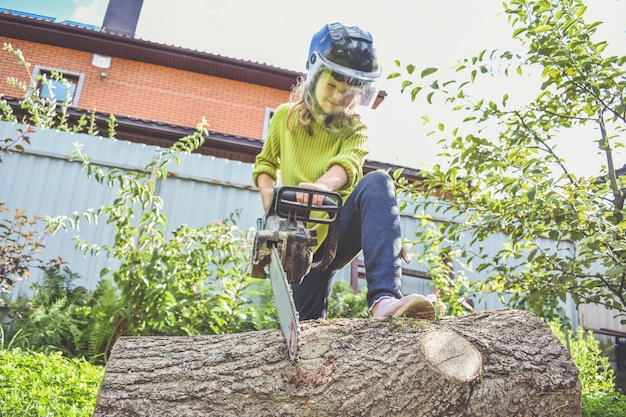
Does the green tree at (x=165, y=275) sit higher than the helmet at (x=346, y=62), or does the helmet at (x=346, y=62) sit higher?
the helmet at (x=346, y=62)

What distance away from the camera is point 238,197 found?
6910mm

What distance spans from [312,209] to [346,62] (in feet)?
2.15

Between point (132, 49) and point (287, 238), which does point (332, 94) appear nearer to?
point (287, 238)

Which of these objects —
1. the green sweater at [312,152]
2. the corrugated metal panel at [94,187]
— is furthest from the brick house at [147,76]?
the green sweater at [312,152]

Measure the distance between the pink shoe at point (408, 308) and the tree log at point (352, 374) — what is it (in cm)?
4

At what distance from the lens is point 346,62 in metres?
2.17

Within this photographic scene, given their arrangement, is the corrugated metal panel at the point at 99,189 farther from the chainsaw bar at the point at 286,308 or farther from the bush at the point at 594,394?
the chainsaw bar at the point at 286,308

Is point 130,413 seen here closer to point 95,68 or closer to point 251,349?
point 251,349

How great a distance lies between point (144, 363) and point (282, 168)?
1.21 metres

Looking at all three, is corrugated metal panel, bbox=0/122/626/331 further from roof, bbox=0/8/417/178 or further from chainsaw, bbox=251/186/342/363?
roof, bbox=0/8/417/178

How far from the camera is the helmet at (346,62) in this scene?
2170 millimetres

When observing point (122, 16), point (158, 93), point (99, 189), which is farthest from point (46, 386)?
point (122, 16)

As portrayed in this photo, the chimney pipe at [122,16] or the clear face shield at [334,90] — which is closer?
the clear face shield at [334,90]

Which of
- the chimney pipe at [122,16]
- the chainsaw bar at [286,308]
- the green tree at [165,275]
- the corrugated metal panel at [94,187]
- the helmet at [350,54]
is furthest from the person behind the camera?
the chimney pipe at [122,16]
